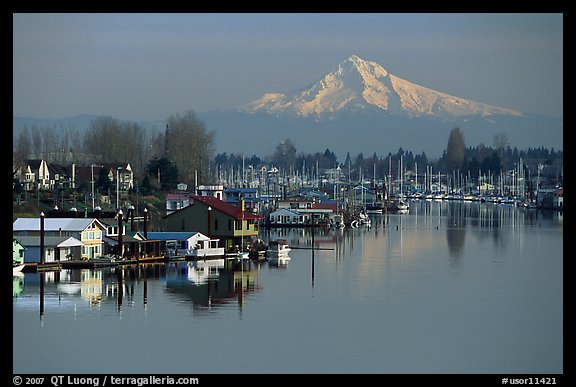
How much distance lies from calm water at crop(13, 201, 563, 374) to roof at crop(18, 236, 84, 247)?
89 centimetres

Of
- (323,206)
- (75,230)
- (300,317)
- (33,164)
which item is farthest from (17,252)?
(323,206)

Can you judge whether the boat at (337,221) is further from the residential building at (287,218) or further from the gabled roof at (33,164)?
the gabled roof at (33,164)

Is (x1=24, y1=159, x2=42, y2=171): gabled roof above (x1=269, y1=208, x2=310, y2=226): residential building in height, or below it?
above

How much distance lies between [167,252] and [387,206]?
97.8ft

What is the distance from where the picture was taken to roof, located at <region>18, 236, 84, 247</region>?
60.0 feet

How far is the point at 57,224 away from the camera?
19.3 m

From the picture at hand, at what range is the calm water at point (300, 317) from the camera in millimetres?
11172

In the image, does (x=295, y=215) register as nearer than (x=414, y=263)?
No

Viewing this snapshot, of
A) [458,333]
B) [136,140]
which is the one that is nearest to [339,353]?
[458,333]

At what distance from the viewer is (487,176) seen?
7531 centimetres

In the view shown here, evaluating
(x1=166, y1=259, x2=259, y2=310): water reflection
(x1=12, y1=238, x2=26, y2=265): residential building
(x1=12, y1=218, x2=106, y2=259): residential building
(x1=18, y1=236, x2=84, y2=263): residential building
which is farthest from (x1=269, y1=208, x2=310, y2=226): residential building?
(x1=12, y1=238, x2=26, y2=265): residential building

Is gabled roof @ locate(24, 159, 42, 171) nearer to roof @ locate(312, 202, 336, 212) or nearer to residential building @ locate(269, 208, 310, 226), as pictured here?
residential building @ locate(269, 208, 310, 226)

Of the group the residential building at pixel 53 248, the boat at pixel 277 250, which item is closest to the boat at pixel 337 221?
the boat at pixel 277 250

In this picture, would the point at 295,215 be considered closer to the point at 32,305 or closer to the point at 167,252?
the point at 167,252
